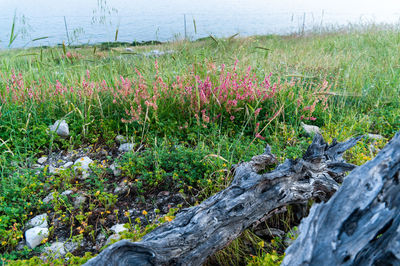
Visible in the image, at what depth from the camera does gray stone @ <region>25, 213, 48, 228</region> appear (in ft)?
8.89

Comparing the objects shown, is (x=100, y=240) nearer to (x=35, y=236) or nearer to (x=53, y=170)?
(x=35, y=236)

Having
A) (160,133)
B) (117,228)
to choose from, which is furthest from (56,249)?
(160,133)

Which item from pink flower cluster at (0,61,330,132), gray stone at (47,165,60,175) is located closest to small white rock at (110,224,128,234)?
gray stone at (47,165,60,175)

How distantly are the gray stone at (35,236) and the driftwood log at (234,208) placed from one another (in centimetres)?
119

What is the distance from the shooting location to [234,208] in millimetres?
2111

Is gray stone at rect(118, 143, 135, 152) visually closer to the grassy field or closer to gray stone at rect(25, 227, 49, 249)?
the grassy field

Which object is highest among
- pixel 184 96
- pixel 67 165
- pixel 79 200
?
pixel 184 96

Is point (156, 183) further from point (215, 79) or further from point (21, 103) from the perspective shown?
point (21, 103)

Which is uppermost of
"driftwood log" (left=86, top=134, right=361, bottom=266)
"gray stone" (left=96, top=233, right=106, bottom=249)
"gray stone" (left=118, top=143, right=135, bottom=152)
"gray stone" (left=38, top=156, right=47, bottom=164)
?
"driftwood log" (left=86, top=134, right=361, bottom=266)

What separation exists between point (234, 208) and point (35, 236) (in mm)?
1740

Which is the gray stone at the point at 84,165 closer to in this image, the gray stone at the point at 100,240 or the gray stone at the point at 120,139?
the gray stone at the point at 120,139

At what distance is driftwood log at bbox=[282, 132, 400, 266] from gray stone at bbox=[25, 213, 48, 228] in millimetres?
2277

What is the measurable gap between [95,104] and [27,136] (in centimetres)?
103

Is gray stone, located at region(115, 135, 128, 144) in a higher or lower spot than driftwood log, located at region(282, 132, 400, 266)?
lower
